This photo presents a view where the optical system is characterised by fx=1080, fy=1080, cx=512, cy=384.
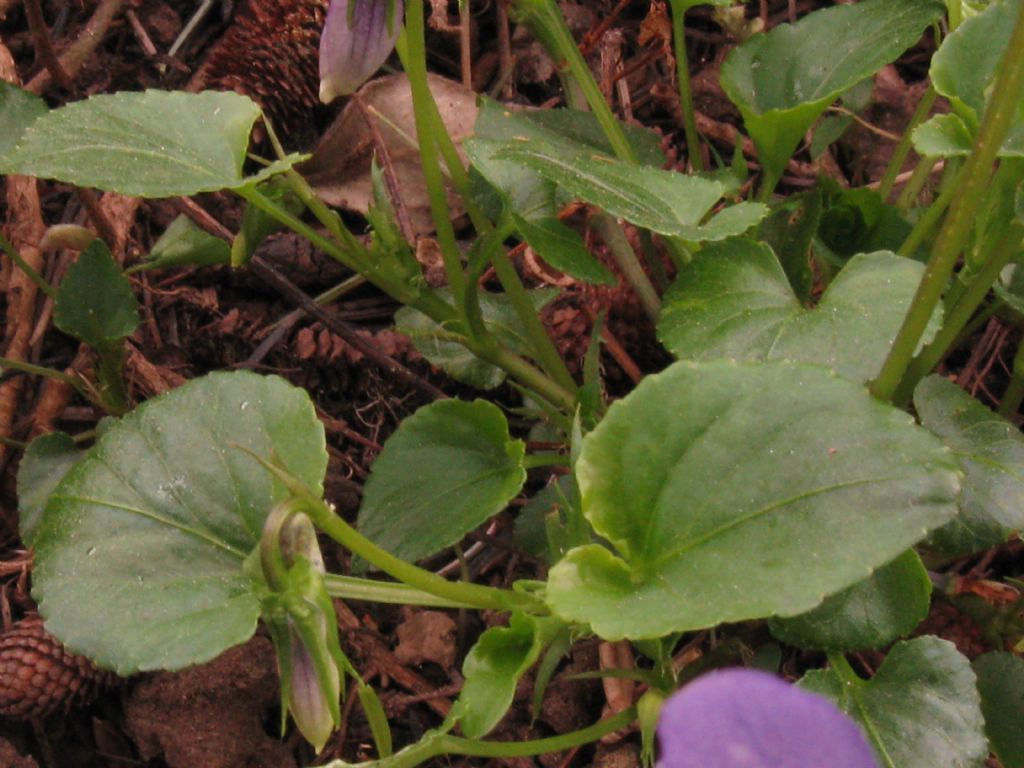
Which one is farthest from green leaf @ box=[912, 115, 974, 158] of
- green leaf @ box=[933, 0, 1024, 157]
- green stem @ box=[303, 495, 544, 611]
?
green stem @ box=[303, 495, 544, 611]

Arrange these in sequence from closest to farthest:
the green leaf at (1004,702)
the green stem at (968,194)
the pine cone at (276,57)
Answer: the green stem at (968,194) → the green leaf at (1004,702) → the pine cone at (276,57)

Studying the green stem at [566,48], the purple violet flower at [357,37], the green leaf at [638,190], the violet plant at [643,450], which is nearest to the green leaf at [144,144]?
the violet plant at [643,450]

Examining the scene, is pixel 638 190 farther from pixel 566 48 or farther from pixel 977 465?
pixel 977 465

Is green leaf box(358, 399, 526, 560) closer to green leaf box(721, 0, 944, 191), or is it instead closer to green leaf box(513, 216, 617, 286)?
green leaf box(513, 216, 617, 286)

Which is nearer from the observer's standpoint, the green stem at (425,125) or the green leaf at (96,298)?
the green stem at (425,125)

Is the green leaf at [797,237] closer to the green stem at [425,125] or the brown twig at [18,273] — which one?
the green stem at [425,125]

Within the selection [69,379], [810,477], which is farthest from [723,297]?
[69,379]
